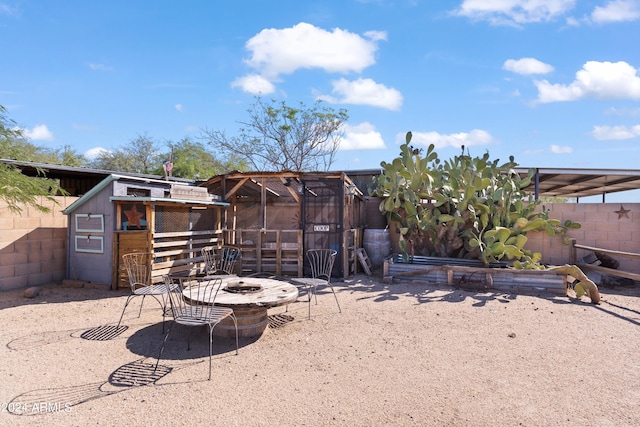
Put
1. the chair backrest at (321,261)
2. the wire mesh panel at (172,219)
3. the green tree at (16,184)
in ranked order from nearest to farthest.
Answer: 1. the green tree at (16,184)
2. the wire mesh panel at (172,219)
3. the chair backrest at (321,261)

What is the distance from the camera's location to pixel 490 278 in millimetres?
7113

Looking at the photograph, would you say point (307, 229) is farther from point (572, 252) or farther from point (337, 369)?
point (572, 252)

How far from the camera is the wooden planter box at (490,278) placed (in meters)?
6.88

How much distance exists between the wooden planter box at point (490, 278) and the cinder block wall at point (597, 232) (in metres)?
2.14

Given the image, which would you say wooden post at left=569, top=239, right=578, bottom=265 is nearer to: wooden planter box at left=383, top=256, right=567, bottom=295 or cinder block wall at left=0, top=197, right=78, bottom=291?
wooden planter box at left=383, top=256, right=567, bottom=295

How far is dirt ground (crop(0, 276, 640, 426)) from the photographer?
2.81 m

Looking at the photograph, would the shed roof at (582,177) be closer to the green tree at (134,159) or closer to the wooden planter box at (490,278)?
the wooden planter box at (490,278)

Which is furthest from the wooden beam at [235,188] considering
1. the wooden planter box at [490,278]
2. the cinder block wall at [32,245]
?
the wooden planter box at [490,278]

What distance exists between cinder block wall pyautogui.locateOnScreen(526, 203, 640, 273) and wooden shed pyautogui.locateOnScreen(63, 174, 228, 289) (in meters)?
7.82

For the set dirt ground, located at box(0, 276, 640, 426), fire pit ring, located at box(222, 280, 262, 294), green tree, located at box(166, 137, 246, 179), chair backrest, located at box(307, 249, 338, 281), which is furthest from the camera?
green tree, located at box(166, 137, 246, 179)

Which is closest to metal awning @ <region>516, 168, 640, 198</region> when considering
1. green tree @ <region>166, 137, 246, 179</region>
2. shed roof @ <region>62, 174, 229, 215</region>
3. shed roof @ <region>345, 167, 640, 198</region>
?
shed roof @ <region>345, 167, 640, 198</region>

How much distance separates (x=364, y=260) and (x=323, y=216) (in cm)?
146

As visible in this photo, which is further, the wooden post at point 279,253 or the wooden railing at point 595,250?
the wooden post at point 279,253

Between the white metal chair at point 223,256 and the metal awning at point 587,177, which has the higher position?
the metal awning at point 587,177
